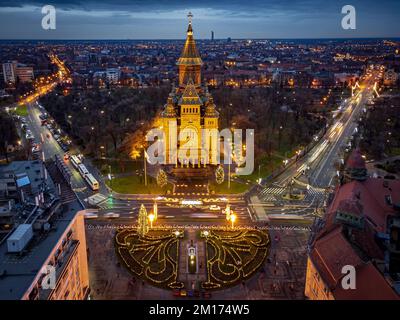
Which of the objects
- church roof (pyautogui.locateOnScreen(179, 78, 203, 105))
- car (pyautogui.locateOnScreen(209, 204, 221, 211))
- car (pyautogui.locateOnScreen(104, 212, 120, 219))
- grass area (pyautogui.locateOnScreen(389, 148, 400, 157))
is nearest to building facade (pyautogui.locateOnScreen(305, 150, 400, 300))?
car (pyautogui.locateOnScreen(209, 204, 221, 211))

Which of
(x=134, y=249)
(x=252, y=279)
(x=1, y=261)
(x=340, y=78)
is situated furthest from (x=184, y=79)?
(x=340, y=78)

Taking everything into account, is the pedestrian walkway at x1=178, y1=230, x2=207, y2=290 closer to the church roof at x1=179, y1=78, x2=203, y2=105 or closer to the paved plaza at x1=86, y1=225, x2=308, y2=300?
the paved plaza at x1=86, y1=225, x2=308, y2=300

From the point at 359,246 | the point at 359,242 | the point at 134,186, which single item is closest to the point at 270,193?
the point at 134,186

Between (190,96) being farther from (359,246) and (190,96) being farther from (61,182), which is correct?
(359,246)

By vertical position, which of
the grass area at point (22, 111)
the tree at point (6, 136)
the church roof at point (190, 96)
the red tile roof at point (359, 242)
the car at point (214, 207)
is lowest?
the car at point (214, 207)

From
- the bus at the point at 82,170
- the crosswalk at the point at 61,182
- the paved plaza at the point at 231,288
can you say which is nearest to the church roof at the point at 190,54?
the bus at the point at 82,170

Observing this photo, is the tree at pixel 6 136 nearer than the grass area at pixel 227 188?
No

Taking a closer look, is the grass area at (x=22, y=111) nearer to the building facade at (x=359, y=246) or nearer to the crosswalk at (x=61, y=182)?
the crosswalk at (x=61, y=182)
